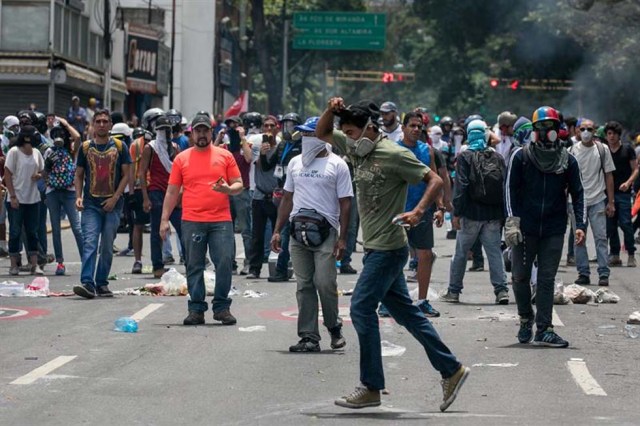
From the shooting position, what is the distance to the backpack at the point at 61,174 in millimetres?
17719

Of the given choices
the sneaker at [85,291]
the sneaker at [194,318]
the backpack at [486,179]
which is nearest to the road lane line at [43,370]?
the sneaker at [194,318]

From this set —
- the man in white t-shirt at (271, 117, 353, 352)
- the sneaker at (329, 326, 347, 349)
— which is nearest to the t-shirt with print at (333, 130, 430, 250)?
Result: the man in white t-shirt at (271, 117, 353, 352)

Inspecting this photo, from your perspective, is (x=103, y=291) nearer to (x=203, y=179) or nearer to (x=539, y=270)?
(x=203, y=179)

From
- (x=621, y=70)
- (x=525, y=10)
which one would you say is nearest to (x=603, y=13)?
(x=621, y=70)

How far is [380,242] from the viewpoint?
929cm

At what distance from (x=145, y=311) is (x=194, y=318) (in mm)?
1187

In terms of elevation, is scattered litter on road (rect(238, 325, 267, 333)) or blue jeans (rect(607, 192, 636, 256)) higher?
blue jeans (rect(607, 192, 636, 256))

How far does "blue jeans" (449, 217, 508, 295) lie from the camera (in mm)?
15039

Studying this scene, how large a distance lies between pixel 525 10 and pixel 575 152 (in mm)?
46552

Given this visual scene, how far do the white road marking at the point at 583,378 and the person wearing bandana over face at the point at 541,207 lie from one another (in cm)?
85

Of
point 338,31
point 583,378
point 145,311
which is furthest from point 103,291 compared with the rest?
point 338,31

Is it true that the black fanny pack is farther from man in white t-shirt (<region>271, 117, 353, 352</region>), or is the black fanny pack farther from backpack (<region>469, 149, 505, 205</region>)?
backpack (<region>469, 149, 505, 205</region>)

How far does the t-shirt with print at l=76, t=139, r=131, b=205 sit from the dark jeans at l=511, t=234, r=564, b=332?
5104mm

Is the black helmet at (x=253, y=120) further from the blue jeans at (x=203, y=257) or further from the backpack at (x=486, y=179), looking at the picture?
the blue jeans at (x=203, y=257)
